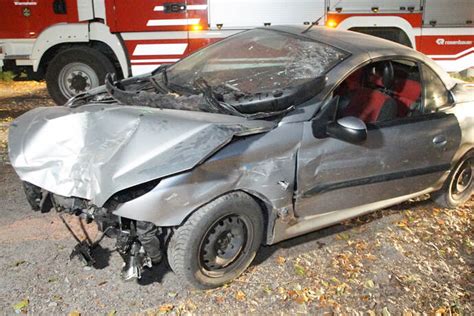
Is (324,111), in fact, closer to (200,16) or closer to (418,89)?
(418,89)

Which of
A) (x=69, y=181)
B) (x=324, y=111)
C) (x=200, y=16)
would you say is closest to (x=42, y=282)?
(x=69, y=181)

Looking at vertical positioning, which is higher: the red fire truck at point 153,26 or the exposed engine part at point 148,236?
the red fire truck at point 153,26

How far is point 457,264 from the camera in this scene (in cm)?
381

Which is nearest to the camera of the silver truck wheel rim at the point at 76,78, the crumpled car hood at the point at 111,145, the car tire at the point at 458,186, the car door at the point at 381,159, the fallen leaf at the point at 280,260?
the crumpled car hood at the point at 111,145

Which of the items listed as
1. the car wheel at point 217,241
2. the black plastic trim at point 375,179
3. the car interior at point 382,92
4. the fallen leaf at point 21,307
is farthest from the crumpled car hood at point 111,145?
the car interior at point 382,92

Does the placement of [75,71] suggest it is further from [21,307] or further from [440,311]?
[440,311]

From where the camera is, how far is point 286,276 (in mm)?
3525

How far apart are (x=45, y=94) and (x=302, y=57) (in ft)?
22.4

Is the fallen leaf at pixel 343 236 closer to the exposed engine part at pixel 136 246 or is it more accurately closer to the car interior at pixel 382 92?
the car interior at pixel 382 92

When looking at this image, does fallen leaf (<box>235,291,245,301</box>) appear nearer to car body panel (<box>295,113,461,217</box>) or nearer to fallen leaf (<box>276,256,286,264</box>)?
fallen leaf (<box>276,256,286,264</box>)

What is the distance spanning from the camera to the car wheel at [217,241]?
121 inches

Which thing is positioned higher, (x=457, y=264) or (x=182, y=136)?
(x=182, y=136)

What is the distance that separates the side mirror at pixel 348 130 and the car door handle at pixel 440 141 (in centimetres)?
101

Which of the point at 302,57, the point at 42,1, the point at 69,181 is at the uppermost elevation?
the point at 42,1
